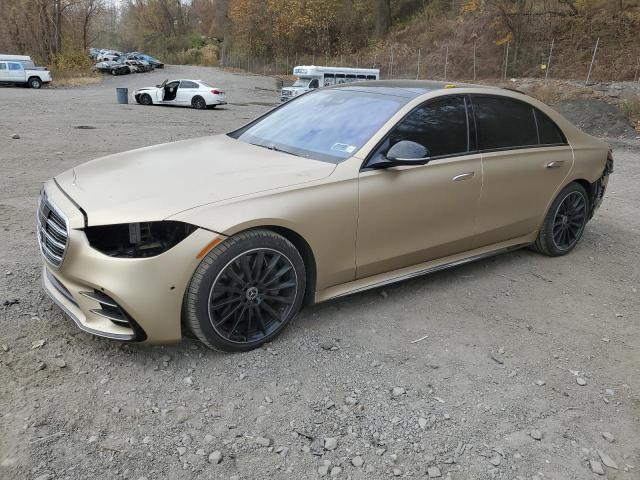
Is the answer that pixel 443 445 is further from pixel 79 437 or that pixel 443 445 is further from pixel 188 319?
pixel 79 437

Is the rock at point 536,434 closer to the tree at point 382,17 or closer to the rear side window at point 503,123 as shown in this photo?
the rear side window at point 503,123

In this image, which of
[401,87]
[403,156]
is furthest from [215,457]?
[401,87]

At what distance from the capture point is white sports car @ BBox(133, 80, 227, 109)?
75.9 feet

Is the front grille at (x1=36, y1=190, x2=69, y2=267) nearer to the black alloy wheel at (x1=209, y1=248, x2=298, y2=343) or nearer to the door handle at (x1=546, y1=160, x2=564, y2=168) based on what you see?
the black alloy wheel at (x1=209, y1=248, x2=298, y2=343)

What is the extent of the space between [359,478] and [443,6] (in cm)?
4611

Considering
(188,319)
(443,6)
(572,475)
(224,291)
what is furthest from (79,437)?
(443,6)

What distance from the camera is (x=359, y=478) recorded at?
94.7 inches

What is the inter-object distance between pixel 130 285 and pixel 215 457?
98 cm

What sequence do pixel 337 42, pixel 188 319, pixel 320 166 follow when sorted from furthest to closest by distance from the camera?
pixel 337 42 → pixel 320 166 → pixel 188 319

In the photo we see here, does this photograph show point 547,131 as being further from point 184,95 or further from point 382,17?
point 382,17

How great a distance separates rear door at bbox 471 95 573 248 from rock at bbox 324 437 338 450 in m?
2.35

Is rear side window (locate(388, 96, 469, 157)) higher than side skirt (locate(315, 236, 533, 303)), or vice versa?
rear side window (locate(388, 96, 469, 157))

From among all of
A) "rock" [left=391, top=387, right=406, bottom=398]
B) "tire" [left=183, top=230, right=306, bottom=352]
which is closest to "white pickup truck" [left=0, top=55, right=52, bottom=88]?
"tire" [left=183, top=230, right=306, bottom=352]

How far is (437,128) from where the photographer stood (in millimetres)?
4047
